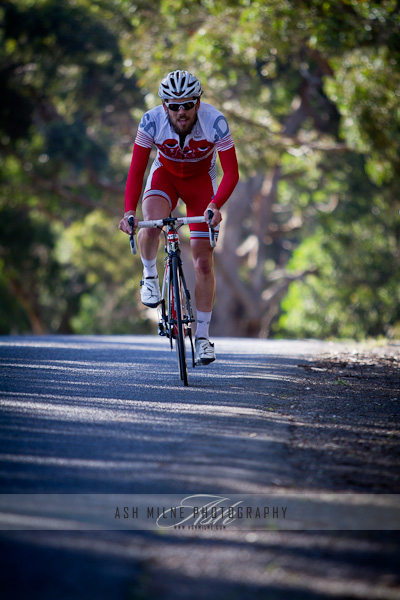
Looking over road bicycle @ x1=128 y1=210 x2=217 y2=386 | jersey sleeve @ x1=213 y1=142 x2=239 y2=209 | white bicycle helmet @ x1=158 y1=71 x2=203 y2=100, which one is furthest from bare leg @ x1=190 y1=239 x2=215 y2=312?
white bicycle helmet @ x1=158 y1=71 x2=203 y2=100

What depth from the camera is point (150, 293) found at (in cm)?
661

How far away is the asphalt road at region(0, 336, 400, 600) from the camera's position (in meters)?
2.34

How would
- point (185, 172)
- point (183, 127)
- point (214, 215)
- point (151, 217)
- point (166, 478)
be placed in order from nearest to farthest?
1. point (166, 478)
2. point (214, 215)
3. point (183, 127)
4. point (151, 217)
5. point (185, 172)

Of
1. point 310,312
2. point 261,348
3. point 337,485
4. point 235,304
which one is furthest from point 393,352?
point 310,312

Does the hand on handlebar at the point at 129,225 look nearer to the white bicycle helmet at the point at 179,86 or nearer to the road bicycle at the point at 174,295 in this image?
the road bicycle at the point at 174,295

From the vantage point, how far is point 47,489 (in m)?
3.14

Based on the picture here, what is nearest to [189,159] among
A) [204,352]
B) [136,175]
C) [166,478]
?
[136,175]

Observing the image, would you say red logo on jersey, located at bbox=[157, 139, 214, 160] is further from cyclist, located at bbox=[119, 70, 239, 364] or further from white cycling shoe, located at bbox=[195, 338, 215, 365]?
white cycling shoe, located at bbox=[195, 338, 215, 365]

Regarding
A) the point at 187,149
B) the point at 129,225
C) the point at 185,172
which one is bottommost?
the point at 129,225

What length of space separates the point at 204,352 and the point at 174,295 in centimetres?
54

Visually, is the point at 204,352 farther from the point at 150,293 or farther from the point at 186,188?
the point at 186,188

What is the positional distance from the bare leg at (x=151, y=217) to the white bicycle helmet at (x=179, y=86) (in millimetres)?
873

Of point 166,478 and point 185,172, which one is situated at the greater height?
point 185,172

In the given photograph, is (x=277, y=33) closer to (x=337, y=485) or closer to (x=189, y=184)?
(x=189, y=184)
